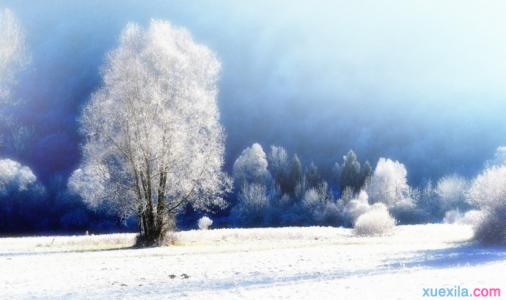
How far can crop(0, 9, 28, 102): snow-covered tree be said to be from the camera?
111ft

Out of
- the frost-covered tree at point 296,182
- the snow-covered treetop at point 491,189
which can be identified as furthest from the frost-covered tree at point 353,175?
the snow-covered treetop at point 491,189

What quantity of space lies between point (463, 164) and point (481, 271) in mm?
171450

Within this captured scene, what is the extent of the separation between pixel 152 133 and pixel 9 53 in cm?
1057

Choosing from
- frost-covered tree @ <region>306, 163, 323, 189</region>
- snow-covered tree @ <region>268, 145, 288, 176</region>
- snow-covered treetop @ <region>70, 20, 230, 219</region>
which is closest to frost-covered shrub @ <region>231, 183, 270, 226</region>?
frost-covered tree @ <region>306, 163, 323, 189</region>

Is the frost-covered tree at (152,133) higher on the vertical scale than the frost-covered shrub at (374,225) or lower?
higher

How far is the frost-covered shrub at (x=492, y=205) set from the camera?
34812 millimetres

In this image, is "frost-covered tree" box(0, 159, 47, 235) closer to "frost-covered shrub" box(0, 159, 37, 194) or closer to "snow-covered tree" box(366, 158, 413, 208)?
"frost-covered shrub" box(0, 159, 37, 194)

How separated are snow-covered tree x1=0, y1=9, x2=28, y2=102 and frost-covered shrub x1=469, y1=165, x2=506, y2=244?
31.7 meters

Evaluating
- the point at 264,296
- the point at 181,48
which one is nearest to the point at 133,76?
the point at 181,48

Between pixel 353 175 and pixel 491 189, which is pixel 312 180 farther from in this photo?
pixel 491 189

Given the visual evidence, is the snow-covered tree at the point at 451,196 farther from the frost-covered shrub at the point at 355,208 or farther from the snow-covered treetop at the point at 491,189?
the snow-covered treetop at the point at 491,189

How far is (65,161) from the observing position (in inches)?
7500

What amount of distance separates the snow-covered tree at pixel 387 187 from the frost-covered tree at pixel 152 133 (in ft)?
276

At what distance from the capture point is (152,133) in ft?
107
